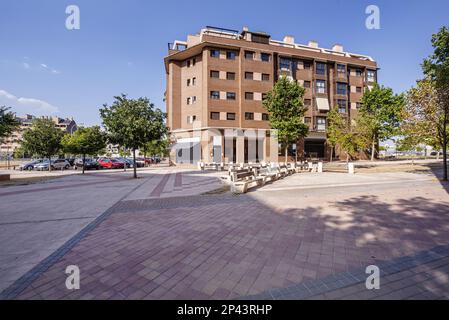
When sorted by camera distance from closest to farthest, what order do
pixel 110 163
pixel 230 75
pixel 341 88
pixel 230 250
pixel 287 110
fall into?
pixel 230 250 < pixel 287 110 < pixel 110 163 < pixel 230 75 < pixel 341 88

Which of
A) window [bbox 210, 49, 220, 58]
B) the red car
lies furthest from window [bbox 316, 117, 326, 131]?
the red car

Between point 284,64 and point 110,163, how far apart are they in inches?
1233

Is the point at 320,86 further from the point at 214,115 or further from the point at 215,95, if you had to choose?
the point at 214,115

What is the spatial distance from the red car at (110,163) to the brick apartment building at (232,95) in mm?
8046

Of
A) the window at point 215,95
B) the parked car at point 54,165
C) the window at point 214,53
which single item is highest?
the window at point 214,53

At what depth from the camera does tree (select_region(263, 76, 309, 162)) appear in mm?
22312

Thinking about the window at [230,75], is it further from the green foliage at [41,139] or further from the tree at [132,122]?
the green foliage at [41,139]

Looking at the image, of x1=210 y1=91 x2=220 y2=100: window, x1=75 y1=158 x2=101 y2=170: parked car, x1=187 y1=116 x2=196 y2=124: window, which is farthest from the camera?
x1=187 y1=116 x2=196 y2=124: window

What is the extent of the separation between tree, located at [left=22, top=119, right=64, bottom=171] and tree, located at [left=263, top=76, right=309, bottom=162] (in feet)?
87.4

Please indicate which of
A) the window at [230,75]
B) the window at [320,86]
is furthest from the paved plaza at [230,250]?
the window at [320,86]

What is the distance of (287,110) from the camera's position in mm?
22594

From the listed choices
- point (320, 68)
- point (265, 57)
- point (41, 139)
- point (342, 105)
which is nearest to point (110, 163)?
point (41, 139)

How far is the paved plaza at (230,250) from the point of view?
2863mm

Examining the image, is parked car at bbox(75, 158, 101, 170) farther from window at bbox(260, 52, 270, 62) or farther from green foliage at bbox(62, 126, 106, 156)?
window at bbox(260, 52, 270, 62)
